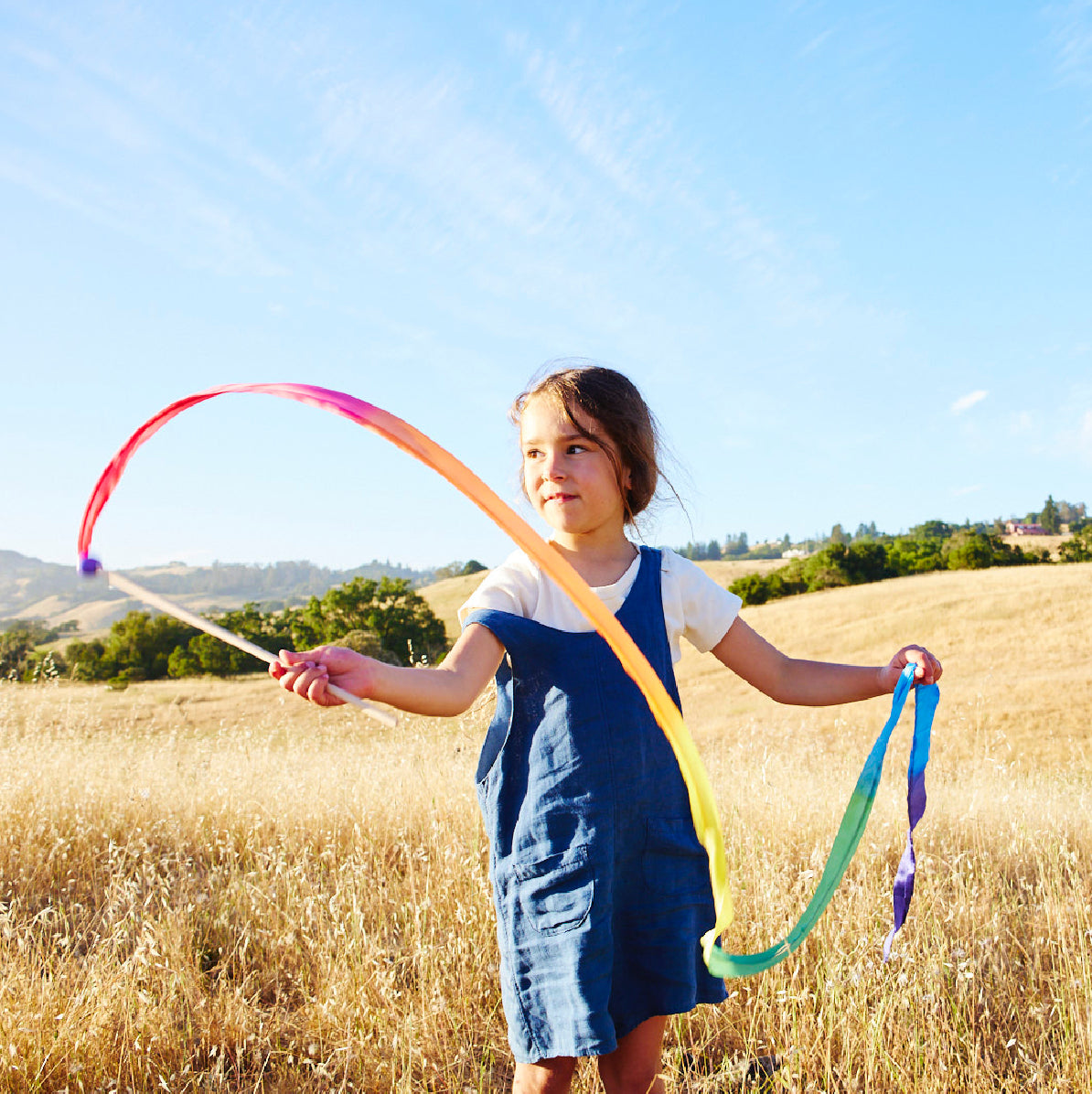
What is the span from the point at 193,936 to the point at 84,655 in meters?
25.0

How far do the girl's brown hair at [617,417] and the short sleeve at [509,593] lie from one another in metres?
0.34

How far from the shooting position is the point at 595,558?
7.03ft

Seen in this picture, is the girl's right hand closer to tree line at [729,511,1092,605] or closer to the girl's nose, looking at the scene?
the girl's nose

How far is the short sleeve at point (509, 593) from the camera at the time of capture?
6.56 feet

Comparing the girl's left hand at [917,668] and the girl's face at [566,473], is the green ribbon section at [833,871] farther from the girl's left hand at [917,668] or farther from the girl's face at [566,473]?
the girl's face at [566,473]

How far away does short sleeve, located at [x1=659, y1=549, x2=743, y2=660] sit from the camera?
7.06ft

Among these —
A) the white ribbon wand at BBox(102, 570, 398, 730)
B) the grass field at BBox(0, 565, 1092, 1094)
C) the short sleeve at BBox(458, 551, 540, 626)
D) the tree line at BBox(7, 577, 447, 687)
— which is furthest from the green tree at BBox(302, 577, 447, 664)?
the white ribbon wand at BBox(102, 570, 398, 730)

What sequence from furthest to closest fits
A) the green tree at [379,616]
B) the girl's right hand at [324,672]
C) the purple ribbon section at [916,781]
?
the green tree at [379,616] → the purple ribbon section at [916,781] → the girl's right hand at [324,672]

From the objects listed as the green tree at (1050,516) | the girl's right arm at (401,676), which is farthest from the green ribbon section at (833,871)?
the green tree at (1050,516)

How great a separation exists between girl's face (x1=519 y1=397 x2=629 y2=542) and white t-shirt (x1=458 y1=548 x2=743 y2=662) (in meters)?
0.15

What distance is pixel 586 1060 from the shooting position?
2.57 metres

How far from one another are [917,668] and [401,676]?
4.07ft

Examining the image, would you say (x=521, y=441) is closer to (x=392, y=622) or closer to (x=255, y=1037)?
(x=255, y=1037)

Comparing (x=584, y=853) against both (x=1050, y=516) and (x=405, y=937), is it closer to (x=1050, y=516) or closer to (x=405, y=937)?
(x=405, y=937)
